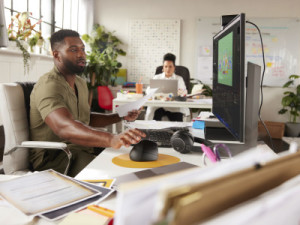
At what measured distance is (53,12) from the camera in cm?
472

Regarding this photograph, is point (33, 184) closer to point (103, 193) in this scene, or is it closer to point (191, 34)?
point (103, 193)

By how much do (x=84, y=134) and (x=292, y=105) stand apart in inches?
193

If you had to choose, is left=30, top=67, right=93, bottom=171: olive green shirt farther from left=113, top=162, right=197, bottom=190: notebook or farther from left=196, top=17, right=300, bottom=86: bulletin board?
left=196, top=17, right=300, bottom=86: bulletin board

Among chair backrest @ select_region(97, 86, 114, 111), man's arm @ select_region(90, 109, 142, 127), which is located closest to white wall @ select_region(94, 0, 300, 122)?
chair backrest @ select_region(97, 86, 114, 111)

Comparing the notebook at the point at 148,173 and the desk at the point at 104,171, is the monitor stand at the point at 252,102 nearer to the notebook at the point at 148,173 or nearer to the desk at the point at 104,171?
the desk at the point at 104,171

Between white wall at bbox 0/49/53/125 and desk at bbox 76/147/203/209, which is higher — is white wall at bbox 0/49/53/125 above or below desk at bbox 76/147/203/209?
above

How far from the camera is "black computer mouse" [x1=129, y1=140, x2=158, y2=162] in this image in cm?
107

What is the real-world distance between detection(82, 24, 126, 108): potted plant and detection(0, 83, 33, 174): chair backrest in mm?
3483

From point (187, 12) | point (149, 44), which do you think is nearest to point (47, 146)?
point (149, 44)

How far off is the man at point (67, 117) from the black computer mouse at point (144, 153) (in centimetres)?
3

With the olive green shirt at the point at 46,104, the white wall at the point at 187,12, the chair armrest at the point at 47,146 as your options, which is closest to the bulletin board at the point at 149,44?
the white wall at the point at 187,12

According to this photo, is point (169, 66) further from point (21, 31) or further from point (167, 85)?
point (21, 31)

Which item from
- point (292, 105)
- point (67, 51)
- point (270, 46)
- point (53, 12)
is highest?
point (53, 12)

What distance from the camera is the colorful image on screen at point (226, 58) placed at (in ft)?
3.89
